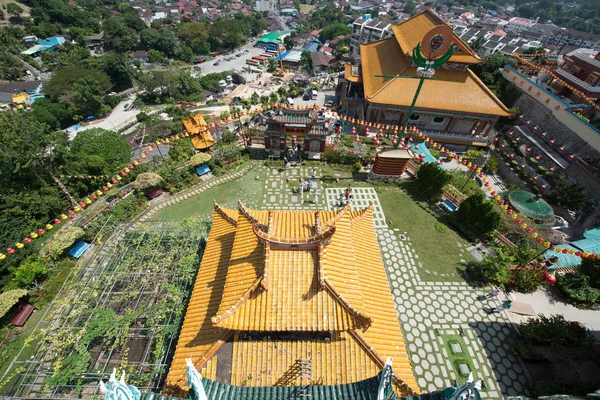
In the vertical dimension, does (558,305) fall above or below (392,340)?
below

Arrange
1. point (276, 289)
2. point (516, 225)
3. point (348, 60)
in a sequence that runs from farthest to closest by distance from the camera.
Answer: point (348, 60) → point (516, 225) → point (276, 289)

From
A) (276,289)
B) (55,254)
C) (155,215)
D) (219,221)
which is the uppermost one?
(276,289)

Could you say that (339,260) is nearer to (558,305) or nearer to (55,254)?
(558,305)

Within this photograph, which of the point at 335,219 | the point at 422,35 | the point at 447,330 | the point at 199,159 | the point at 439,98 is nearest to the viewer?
the point at 335,219

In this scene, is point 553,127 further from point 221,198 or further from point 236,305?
point 236,305

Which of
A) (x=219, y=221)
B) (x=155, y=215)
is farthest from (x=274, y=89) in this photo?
(x=219, y=221)

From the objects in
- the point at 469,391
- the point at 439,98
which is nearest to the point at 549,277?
the point at 469,391
